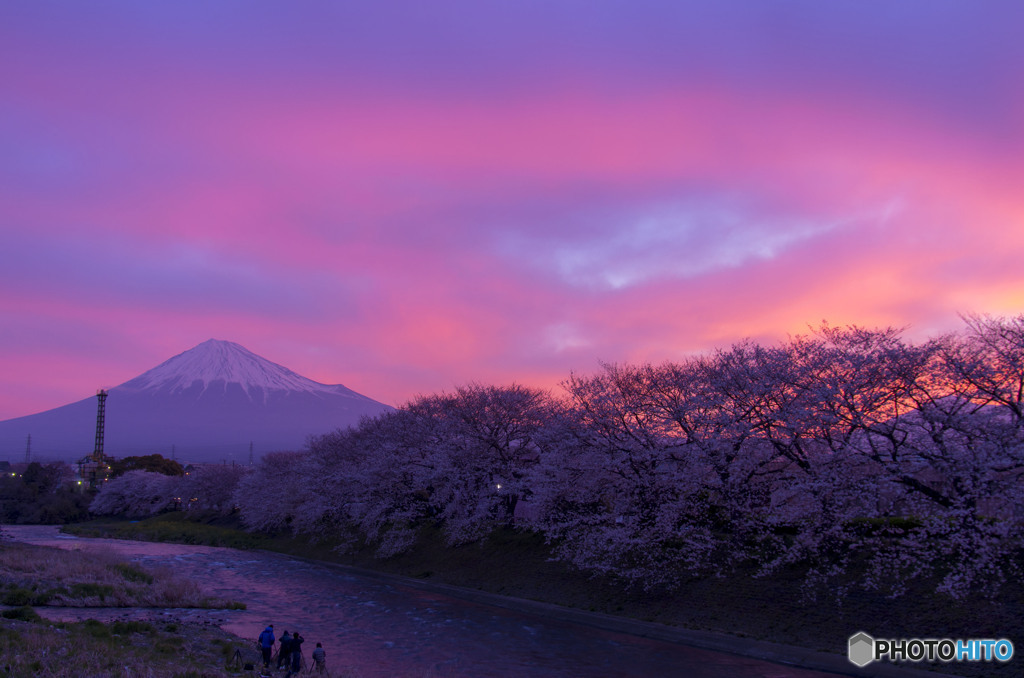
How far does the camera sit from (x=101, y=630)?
19906mm

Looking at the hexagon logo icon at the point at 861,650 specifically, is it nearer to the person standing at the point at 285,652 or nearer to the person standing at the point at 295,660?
the person standing at the point at 295,660

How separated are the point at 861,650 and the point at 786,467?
707 cm

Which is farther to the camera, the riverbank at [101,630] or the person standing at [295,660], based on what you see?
the person standing at [295,660]

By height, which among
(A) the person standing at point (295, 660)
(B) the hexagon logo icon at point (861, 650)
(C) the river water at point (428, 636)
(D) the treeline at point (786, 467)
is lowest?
(C) the river water at point (428, 636)

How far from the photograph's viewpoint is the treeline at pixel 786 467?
18.5 meters

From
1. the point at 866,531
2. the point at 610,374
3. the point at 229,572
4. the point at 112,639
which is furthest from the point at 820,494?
the point at 229,572

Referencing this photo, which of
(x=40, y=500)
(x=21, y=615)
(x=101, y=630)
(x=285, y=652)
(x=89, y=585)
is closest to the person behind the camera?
(x=285, y=652)

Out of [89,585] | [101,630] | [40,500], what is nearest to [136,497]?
[40,500]

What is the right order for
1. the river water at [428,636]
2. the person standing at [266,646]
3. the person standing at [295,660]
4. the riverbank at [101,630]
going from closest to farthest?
the riverbank at [101,630]
the person standing at [295,660]
the person standing at [266,646]
the river water at [428,636]

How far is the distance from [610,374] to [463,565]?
14427mm

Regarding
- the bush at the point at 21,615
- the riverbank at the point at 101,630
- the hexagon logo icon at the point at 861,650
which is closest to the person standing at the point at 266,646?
the riverbank at the point at 101,630

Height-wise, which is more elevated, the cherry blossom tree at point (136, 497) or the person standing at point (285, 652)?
the person standing at point (285, 652)

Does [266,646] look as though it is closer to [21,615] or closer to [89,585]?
[21,615]

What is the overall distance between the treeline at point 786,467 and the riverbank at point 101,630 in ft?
48.6
